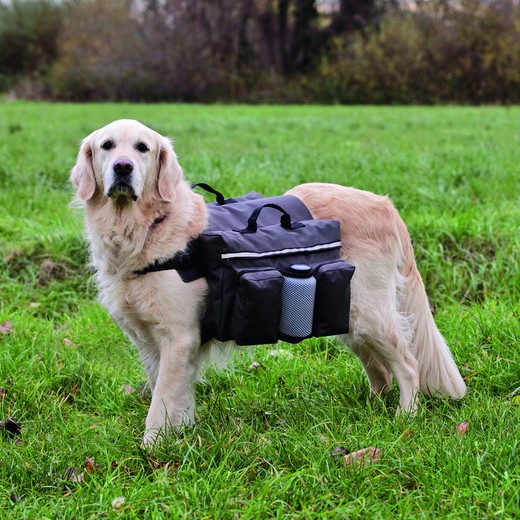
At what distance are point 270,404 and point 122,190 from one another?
1.20 metres

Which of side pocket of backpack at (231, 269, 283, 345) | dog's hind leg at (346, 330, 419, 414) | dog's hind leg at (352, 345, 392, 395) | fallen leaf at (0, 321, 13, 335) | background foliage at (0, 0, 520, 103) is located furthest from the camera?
background foliage at (0, 0, 520, 103)

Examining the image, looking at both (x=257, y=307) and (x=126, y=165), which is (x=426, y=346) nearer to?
(x=257, y=307)

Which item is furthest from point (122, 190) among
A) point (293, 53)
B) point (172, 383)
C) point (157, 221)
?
point (293, 53)

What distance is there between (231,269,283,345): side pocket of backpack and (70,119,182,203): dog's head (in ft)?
1.77

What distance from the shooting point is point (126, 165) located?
2848 mm

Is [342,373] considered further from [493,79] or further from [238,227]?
[493,79]

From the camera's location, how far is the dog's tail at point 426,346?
127 inches

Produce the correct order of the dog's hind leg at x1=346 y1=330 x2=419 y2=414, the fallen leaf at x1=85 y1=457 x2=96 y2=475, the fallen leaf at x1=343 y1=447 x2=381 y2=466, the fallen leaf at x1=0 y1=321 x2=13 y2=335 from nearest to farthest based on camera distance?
1. the fallen leaf at x1=343 y1=447 x2=381 y2=466
2. the fallen leaf at x1=85 y1=457 x2=96 y2=475
3. the dog's hind leg at x1=346 y1=330 x2=419 y2=414
4. the fallen leaf at x1=0 y1=321 x2=13 y2=335

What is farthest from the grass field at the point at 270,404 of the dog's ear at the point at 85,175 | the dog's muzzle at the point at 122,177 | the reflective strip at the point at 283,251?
the reflective strip at the point at 283,251

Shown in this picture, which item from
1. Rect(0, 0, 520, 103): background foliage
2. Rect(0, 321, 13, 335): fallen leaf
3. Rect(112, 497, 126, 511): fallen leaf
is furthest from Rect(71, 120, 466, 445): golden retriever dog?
Rect(0, 0, 520, 103): background foliage

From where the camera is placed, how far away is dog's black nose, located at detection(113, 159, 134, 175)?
2.84 metres

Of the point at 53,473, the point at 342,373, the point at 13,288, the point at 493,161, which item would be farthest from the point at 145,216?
the point at 493,161

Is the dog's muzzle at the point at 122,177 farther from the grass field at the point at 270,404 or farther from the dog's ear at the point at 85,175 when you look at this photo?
the grass field at the point at 270,404

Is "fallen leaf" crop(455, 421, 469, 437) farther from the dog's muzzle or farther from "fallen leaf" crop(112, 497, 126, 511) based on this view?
the dog's muzzle
